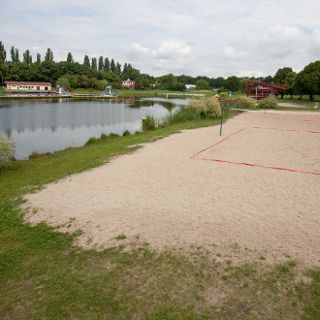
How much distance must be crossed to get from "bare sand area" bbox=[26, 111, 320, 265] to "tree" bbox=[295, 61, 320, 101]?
31019 millimetres

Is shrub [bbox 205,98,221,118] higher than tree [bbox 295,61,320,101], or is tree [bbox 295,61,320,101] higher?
tree [bbox 295,61,320,101]

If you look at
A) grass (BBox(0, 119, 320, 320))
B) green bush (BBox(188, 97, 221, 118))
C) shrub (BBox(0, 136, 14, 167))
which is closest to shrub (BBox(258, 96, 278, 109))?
green bush (BBox(188, 97, 221, 118))

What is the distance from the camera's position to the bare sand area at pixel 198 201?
5.49 m

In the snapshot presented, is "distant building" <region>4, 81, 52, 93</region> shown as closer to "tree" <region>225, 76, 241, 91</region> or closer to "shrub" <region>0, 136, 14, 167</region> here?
"tree" <region>225, 76, 241, 91</region>

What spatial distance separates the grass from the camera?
12.9 ft

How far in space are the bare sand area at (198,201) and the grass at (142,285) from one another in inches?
15.7

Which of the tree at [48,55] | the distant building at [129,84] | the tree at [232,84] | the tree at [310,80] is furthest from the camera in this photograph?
the distant building at [129,84]

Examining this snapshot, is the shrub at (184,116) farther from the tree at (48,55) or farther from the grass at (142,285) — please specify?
the tree at (48,55)

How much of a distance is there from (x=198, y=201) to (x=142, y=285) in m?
2.98

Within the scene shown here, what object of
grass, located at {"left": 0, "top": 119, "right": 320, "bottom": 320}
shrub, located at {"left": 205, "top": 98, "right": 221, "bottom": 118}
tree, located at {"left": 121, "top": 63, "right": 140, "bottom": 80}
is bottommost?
grass, located at {"left": 0, "top": 119, "right": 320, "bottom": 320}

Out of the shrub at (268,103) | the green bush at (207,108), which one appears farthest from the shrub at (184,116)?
the shrub at (268,103)

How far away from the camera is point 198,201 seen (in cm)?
708

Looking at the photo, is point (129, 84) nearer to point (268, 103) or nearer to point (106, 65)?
point (106, 65)

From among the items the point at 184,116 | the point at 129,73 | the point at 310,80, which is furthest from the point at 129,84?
the point at 184,116
